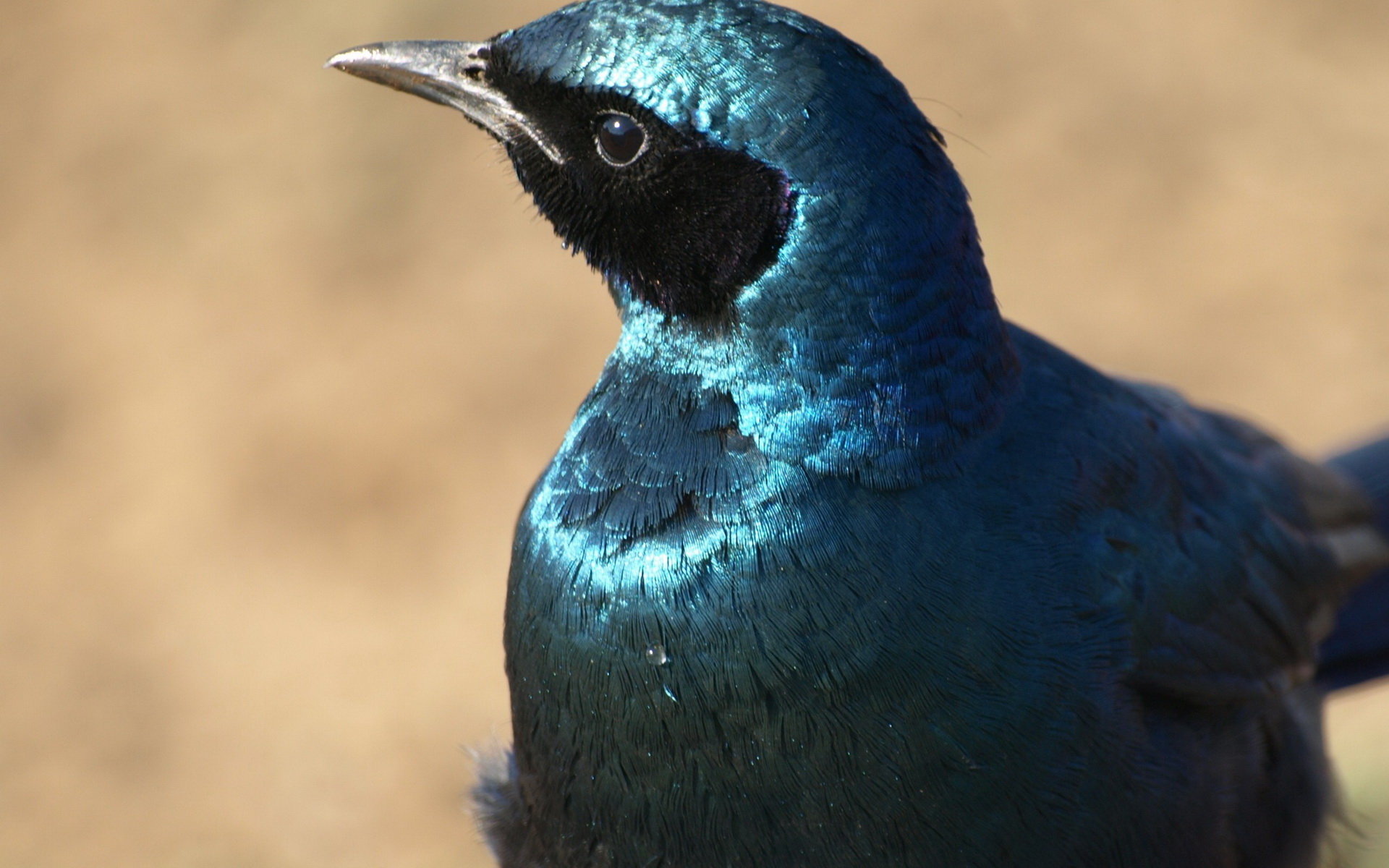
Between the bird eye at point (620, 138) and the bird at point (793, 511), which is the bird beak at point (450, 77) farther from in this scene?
the bird eye at point (620, 138)

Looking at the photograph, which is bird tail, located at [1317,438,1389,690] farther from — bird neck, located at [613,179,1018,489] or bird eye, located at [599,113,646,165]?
bird eye, located at [599,113,646,165]

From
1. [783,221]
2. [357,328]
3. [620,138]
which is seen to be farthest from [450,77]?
[357,328]

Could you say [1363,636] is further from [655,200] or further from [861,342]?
[655,200]

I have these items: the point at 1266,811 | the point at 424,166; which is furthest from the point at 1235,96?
the point at 1266,811

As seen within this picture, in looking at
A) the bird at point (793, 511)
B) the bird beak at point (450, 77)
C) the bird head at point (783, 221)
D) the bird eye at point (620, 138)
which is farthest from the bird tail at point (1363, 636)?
the bird beak at point (450, 77)

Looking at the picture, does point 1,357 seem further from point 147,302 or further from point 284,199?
point 284,199

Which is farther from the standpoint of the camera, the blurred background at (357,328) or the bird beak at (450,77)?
the blurred background at (357,328)
